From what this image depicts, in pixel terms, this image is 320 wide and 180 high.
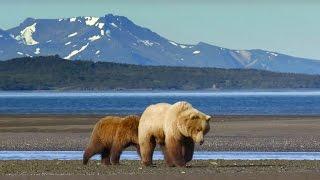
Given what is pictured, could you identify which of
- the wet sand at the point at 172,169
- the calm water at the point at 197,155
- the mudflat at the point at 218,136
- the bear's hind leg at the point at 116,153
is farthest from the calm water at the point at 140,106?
the bear's hind leg at the point at 116,153

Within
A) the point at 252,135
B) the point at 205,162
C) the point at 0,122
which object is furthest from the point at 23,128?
the point at 205,162

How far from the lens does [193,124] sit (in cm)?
2827

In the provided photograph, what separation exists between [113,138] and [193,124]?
325 centimetres

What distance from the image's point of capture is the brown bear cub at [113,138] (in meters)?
30.5

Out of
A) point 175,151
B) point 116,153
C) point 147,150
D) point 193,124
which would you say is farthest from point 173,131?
point 116,153

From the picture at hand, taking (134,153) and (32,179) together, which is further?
(134,153)

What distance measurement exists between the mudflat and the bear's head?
44.8ft

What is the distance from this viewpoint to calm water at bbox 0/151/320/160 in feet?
118

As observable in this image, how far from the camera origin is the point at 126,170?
28.5m

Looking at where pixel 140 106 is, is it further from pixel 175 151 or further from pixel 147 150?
pixel 175 151

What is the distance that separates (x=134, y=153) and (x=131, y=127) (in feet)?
28.7

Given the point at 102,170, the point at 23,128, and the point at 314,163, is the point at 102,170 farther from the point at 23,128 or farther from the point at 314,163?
the point at 23,128

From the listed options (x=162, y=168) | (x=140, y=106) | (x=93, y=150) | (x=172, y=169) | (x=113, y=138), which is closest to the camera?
(x=172, y=169)

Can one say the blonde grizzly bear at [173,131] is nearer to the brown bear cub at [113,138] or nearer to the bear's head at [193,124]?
the bear's head at [193,124]
